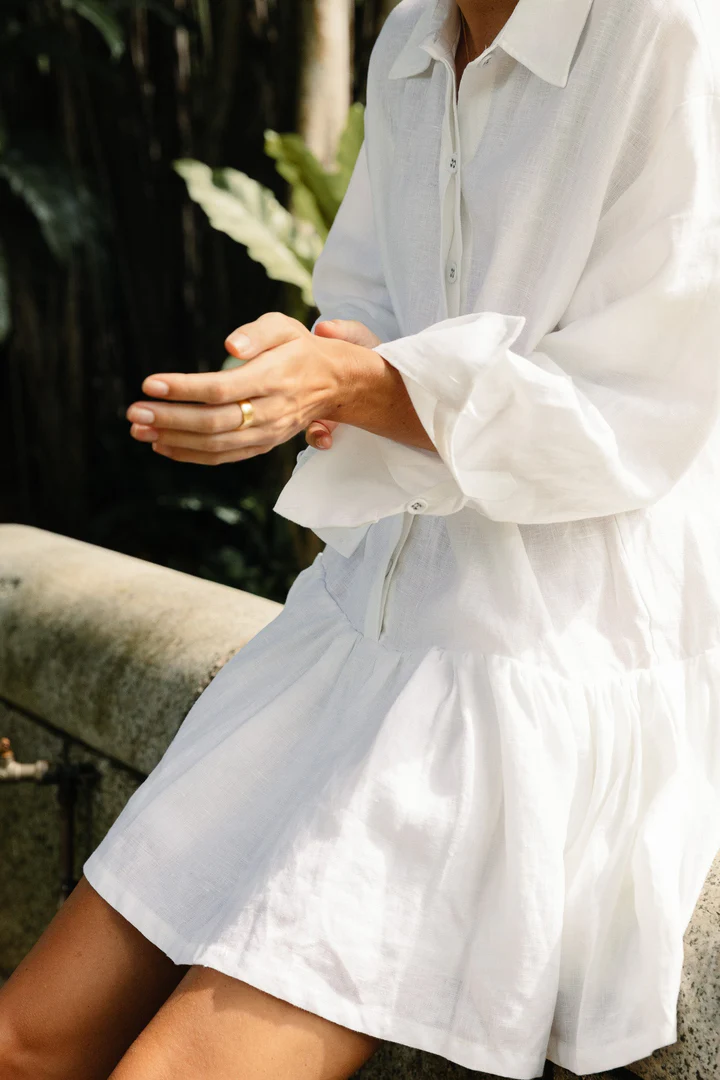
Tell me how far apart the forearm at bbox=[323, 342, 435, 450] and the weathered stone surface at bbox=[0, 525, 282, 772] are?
0.68 meters

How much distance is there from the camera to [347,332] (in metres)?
0.94

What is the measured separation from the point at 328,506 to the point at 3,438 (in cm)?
364

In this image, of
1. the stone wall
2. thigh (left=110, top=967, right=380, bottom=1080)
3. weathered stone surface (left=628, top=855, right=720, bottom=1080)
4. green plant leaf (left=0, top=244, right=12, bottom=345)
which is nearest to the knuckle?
thigh (left=110, top=967, right=380, bottom=1080)

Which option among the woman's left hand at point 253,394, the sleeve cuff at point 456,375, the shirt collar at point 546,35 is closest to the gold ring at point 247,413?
the woman's left hand at point 253,394

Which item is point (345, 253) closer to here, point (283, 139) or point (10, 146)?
point (283, 139)

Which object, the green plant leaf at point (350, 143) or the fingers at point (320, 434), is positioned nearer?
the fingers at point (320, 434)

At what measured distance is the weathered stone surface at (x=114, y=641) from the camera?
1479 mm

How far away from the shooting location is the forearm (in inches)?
30.9

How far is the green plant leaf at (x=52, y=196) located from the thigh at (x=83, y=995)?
2.67 meters

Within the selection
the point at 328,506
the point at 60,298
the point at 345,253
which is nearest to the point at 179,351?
the point at 60,298

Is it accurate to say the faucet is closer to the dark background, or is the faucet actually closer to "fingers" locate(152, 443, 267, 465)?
"fingers" locate(152, 443, 267, 465)

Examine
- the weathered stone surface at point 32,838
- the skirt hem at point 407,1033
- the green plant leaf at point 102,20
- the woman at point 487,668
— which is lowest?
the weathered stone surface at point 32,838

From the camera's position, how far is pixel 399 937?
0.85 metres

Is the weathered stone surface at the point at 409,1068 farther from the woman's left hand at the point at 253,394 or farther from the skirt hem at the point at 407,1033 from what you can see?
the woman's left hand at the point at 253,394
